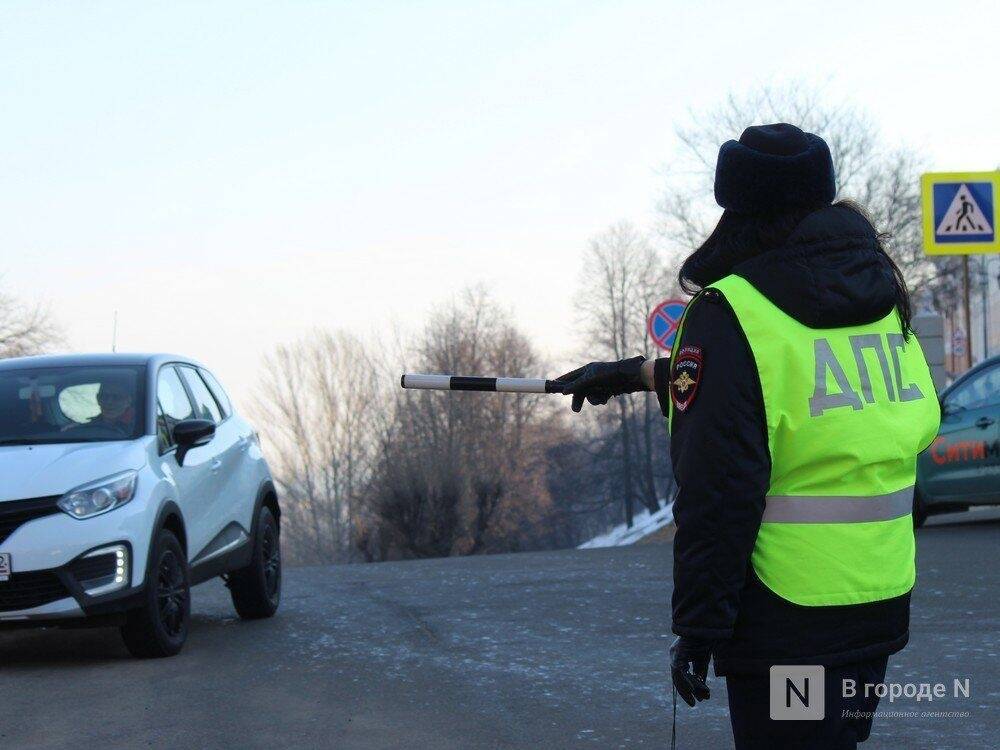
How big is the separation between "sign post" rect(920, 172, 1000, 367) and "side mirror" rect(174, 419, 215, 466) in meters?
11.7

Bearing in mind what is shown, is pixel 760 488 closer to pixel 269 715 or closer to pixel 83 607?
pixel 269 715

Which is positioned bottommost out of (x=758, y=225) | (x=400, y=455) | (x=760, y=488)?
(x=400, y=455)

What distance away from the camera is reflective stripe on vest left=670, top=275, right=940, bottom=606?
9.14ft

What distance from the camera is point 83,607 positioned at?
289 inches

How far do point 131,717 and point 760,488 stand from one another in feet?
14.2

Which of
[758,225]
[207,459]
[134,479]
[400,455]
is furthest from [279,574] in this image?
[400,455]

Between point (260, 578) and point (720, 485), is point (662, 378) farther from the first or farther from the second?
point (260, 578)

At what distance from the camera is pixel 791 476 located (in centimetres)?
282

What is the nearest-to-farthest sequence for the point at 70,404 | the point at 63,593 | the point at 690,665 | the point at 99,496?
1. the point at 690,665
2. the point at 63,593
3. the point at 99,496
4. the point at 70,404

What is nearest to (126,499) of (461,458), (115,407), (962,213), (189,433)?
(189,433)

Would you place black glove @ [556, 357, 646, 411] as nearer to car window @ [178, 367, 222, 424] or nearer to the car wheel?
car window @ [178, 367, 222, 424]

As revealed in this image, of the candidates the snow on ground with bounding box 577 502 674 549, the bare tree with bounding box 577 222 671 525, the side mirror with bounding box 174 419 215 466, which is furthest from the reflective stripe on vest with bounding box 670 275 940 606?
the bare tree with bounding box 577 222 671 525

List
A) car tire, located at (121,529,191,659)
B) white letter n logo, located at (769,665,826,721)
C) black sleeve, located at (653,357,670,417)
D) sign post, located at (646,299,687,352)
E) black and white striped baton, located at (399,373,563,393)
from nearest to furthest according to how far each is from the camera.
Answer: white letter n logo, located at (769,665,826,721) < black sleeve, located at (653,357,670,417) < black and white striped baton, located at (399,373,563,393) < car tire, located at (121,529,191,659) < sign post, located at (646,299,687,352)

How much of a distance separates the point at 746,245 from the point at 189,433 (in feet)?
18.9
